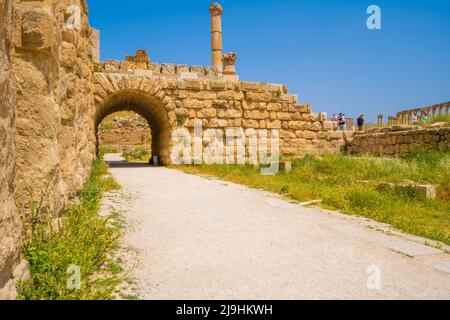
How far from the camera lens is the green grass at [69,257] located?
2168mm

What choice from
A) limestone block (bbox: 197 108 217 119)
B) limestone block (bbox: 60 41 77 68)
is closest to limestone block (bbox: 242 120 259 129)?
limestone block (bbox: 197 108 217 119)

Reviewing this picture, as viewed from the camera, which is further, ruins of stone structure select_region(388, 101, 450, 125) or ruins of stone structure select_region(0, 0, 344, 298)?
ruins of stone structure select_region(388, 101, 450, 125)

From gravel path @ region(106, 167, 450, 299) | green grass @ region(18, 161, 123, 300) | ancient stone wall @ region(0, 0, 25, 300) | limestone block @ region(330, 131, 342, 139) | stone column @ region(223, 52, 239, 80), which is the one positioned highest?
stone column @ region(223, 52, 239, 80)

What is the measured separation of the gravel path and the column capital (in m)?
25.0

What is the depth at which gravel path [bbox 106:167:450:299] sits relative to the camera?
2518 millimetres

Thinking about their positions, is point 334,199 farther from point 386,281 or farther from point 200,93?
point 200,93

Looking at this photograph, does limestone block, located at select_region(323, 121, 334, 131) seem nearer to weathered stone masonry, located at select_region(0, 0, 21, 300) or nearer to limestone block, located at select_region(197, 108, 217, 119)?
limestone block, located at select_region(197, 108, 217, 119)

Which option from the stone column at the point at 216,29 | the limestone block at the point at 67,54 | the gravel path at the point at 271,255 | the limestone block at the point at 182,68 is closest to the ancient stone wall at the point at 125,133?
the stone column at the point at 216,29

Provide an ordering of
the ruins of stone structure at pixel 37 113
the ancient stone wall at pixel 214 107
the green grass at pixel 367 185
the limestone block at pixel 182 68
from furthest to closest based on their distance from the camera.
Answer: the limestone block at pixel 182 68 < the ancient stone wall at pixel 214 107 < the green grass at pixel 367 185 < the ruins of stone structure at pixel 37 113

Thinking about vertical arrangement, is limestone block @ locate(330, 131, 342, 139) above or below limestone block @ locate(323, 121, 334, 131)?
below

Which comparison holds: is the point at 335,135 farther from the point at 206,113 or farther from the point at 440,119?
the point at 206,113

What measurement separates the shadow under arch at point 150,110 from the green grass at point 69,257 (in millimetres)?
7734

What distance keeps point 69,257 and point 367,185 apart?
18.5ft

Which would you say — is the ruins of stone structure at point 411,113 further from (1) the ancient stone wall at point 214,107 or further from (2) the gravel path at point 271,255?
(2) the gravel path at point 271,255
